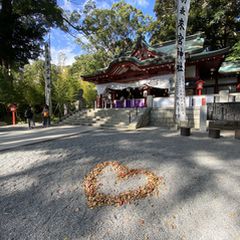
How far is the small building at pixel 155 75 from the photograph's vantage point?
38.5 ft

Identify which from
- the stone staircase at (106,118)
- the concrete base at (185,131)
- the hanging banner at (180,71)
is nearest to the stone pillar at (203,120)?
the hanging banner at (180,71)

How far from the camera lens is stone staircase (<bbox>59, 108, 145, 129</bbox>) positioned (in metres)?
10.7

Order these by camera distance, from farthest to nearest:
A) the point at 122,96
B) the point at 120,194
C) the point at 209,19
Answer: the point at 209,19 → the point at 122,96 → the point at 120,194

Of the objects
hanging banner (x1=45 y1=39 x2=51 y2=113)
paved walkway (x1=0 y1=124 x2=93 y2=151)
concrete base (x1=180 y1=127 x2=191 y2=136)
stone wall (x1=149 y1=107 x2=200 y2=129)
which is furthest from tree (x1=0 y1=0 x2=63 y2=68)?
concrete base (x1=180 y1=127 x2=191 y2=136)

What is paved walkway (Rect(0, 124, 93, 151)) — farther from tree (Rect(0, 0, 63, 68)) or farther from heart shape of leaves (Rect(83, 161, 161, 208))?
tree (Rect(0, 0, 63, 68))

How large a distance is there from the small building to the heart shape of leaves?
8.11 metres

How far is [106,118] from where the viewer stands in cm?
1179

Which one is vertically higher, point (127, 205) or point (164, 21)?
point (164, 21)

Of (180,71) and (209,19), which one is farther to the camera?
(209,19)

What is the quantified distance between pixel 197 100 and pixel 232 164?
649 cm

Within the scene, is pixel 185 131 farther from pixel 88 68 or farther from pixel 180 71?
pixel 88 68

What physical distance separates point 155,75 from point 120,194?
10.9m

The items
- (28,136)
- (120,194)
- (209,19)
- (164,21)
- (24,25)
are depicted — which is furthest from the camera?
(164,21)

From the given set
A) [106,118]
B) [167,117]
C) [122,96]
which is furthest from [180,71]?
[122,96]
